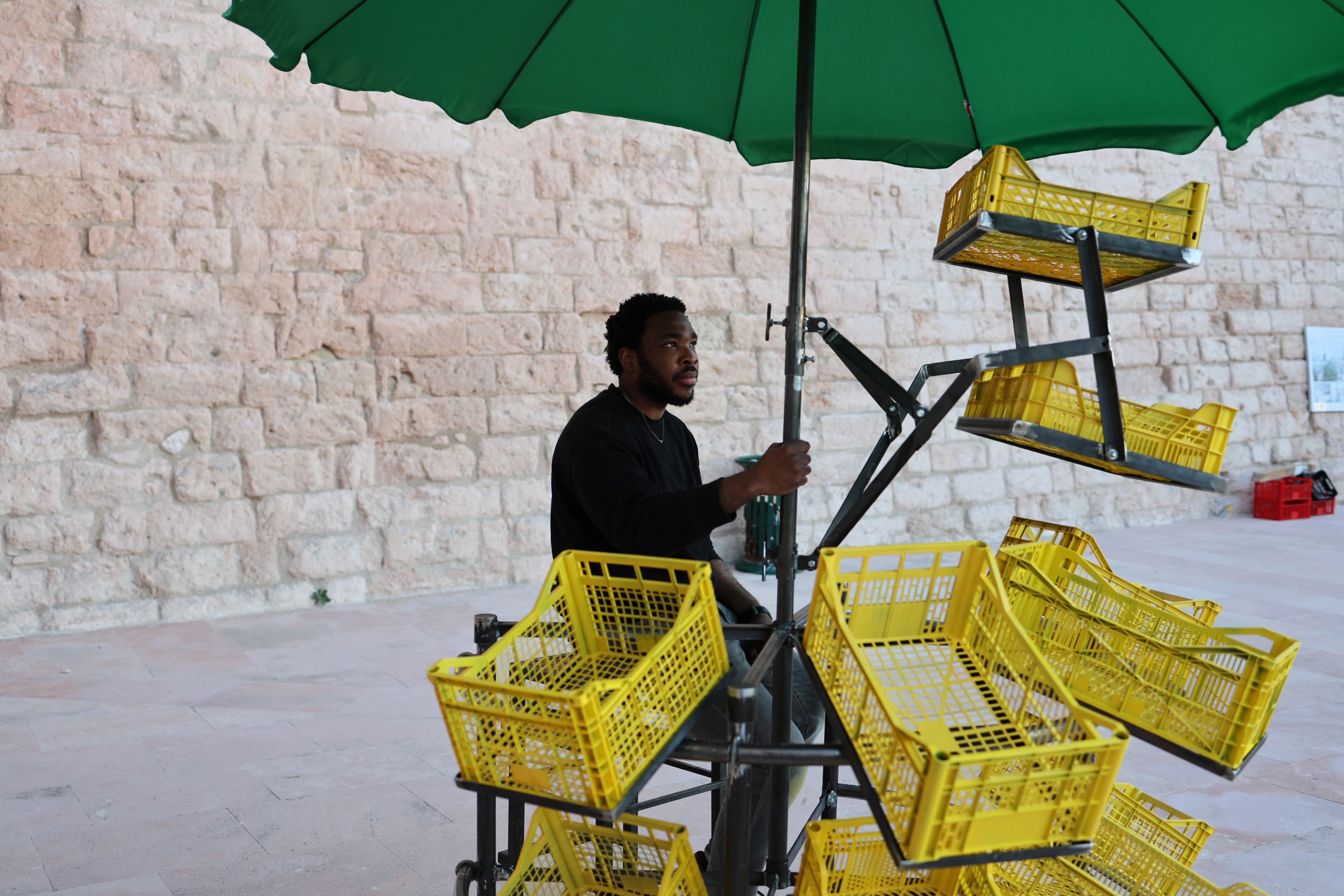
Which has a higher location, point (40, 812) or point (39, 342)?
point (39, 342)

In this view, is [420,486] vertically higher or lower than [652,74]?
lower

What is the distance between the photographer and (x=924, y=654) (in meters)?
1.69

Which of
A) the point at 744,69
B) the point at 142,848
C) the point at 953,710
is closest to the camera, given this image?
the point at 953,710

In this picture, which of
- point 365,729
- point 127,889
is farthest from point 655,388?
point 365,729

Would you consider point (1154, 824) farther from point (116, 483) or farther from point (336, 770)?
point (116, 483)

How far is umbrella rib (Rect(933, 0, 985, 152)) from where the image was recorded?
233cm

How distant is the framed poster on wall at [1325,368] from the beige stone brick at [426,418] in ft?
23.2

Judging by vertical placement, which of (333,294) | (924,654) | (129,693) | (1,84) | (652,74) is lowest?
(129,693)

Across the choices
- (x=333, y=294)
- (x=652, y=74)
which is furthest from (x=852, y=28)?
(x=333, y=294)

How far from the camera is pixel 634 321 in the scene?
2703 mm

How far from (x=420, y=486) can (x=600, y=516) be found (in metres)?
3.91

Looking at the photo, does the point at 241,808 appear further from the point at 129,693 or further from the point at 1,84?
the point at 1,84

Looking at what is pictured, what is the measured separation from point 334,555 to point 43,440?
1.41 m

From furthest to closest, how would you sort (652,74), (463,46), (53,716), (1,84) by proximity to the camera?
(1,84) < (53,716) < (652,74) < (463,46)
